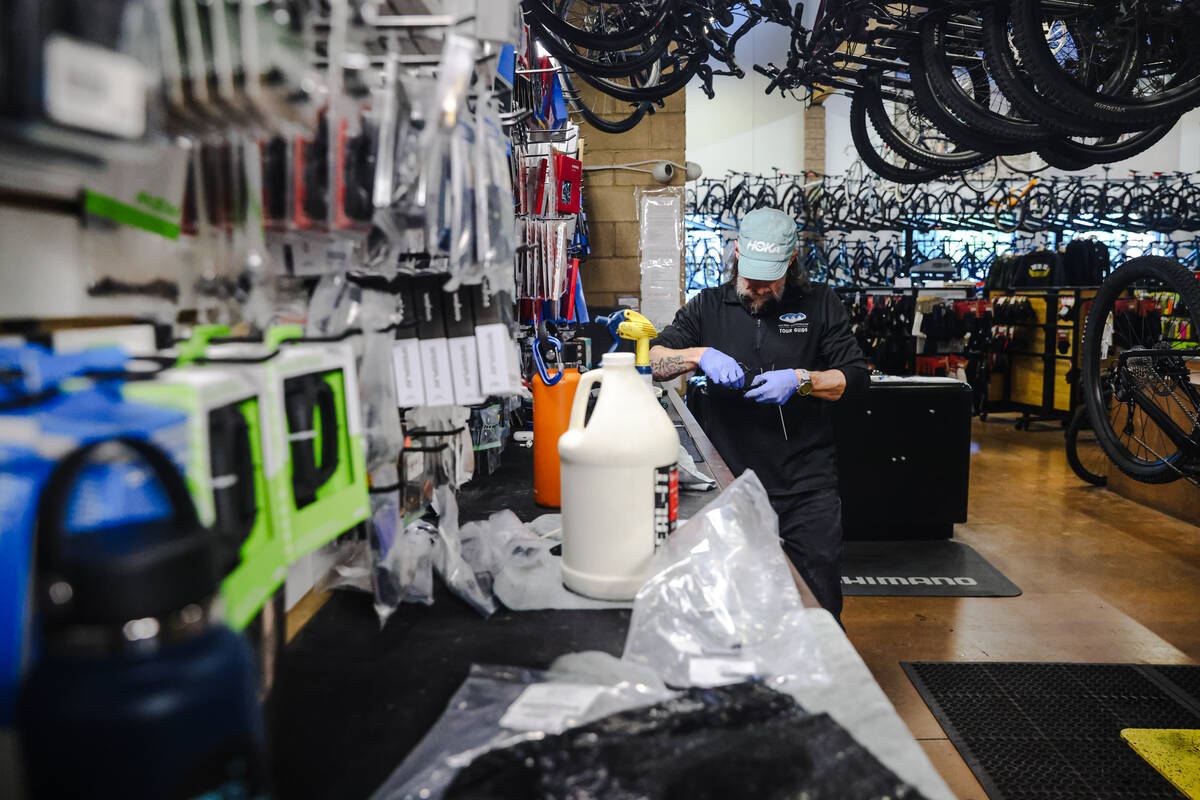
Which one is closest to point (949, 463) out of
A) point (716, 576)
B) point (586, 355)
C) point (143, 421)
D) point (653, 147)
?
point (586, 355)

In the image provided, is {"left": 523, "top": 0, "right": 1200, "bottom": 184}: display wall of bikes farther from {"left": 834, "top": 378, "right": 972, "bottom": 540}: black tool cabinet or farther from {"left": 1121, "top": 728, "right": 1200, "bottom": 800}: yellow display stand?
{"left": 1121, "top": 728, "right": 1200, "bottom": 800}: yellow display stand

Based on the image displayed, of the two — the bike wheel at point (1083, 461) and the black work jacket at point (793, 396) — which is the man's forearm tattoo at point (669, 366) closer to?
the black work jacket at point (793, 396)

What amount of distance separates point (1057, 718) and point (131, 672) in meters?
2.72

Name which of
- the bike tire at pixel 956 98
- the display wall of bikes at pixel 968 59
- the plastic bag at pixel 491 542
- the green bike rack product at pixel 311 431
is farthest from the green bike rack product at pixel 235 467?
the bike tire at pixel 956 98

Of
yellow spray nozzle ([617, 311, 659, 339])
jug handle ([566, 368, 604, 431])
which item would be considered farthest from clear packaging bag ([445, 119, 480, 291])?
yellow spray nozzle ([617, 311, 659, 339])

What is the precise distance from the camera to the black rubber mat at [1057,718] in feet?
6.51

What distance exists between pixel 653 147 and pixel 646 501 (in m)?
4.71

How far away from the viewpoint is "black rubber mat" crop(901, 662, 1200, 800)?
6.51 feet

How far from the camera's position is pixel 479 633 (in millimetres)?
984

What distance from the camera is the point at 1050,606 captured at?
323 cm

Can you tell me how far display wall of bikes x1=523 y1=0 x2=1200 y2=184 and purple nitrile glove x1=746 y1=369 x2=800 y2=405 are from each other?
1415mm

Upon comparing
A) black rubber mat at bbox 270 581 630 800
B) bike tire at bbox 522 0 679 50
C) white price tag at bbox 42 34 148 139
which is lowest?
black rubber mat at bbox 270 581 630 800

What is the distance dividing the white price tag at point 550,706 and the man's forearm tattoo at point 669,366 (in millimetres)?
1646

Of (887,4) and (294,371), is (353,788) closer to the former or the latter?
(294,371)
